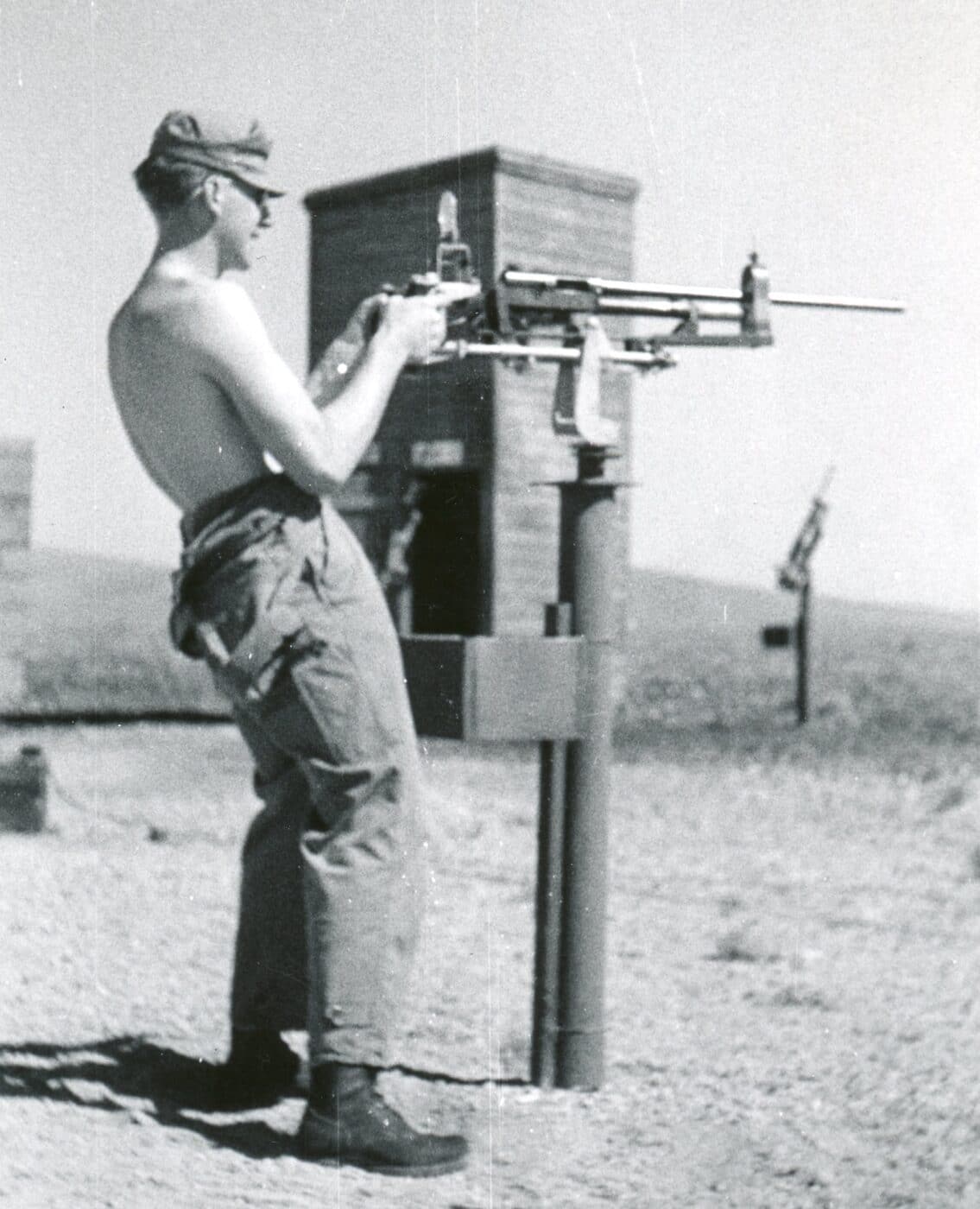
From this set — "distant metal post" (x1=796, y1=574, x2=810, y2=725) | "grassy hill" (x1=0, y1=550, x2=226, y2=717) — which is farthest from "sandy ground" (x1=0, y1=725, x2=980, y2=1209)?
"distant metal post" (x1=796, y1=574, x2=810, y2=725)

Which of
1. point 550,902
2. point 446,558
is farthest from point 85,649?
point 550,902

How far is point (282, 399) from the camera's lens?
331 centimetres

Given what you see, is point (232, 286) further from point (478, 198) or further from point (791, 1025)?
point (478, 198)

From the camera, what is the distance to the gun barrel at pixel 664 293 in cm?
406

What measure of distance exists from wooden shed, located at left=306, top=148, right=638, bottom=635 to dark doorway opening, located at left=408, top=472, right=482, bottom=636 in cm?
2

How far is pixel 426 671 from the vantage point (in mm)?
3850

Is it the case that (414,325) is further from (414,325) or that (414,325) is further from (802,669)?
(802,669)

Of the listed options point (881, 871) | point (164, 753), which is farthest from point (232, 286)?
point (164, 753)

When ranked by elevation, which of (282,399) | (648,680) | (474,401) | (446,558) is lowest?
(648,680)

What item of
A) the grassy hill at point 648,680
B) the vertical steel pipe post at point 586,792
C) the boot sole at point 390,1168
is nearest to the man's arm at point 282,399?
the vertical steel pipe post at point 586,792

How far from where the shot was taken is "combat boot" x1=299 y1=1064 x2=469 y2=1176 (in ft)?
10.9

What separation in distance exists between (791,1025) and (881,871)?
2.97 m

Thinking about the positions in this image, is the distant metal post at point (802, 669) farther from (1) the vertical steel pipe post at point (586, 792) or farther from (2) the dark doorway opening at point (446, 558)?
(1) the vertical steel pipe post at point (586, 792)

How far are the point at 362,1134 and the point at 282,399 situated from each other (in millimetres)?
1246
